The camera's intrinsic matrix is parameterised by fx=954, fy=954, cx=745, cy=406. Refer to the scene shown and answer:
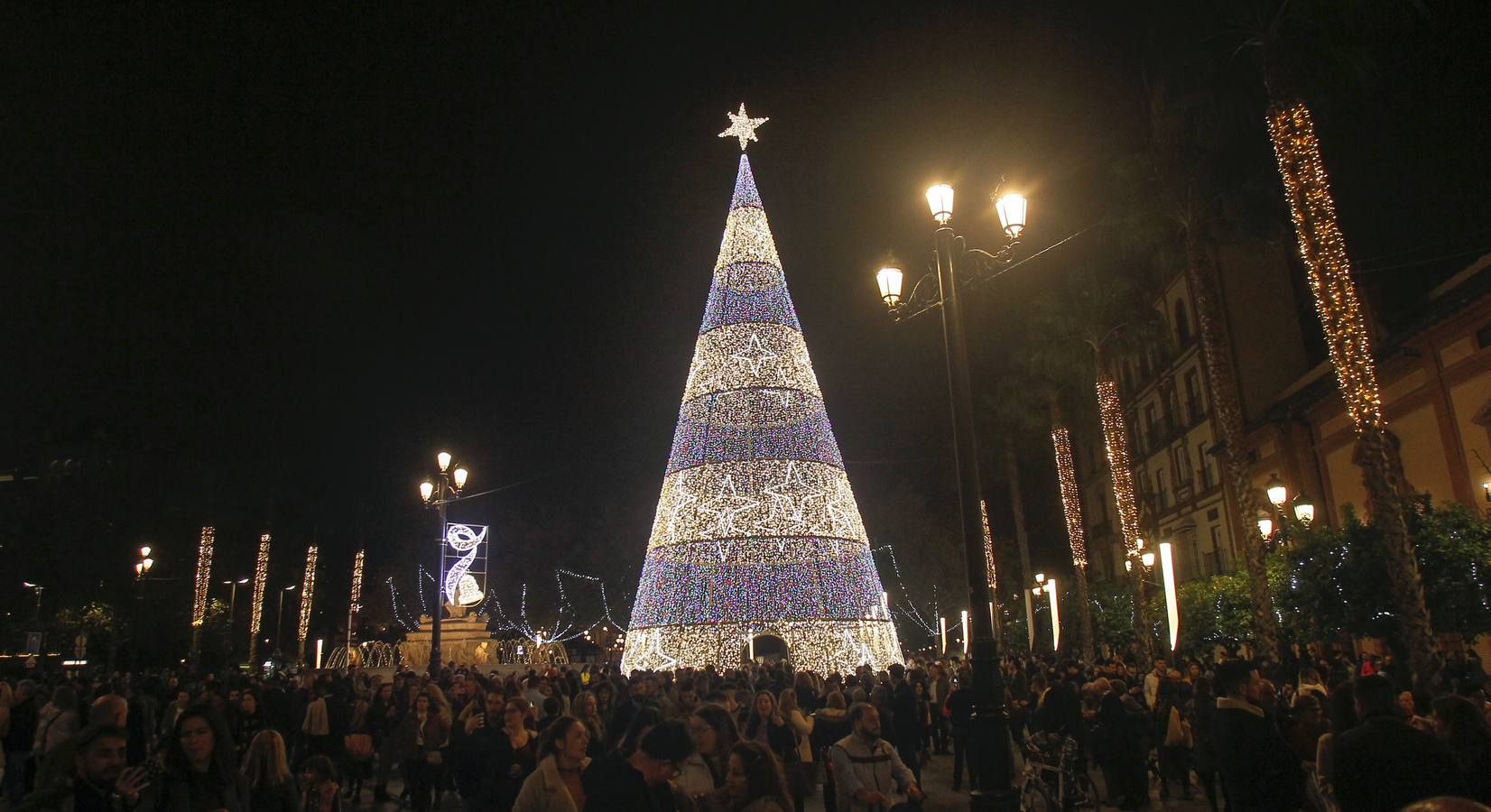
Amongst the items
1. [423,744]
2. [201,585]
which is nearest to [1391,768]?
[423,744]

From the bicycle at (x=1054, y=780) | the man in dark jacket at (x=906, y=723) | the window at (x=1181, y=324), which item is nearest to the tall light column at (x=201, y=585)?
the man in dark jacket at (x=906, y=723)

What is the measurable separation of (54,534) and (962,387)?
158 feet

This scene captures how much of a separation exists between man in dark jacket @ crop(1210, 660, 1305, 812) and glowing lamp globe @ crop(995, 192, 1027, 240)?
5.19 metres

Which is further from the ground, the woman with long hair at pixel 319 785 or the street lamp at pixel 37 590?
the street lamp at pixel 37 590

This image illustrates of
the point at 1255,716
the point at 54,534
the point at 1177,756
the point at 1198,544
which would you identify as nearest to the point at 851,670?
the point at 1177,756

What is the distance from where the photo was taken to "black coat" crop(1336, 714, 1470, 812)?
436cm

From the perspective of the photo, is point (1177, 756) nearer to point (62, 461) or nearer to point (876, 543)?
point (876, 543)

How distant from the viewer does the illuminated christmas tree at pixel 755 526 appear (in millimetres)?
23281

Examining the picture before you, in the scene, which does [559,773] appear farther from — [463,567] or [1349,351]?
[463,567]

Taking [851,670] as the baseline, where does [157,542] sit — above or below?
above

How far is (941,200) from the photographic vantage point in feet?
33.0

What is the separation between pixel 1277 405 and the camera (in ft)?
108

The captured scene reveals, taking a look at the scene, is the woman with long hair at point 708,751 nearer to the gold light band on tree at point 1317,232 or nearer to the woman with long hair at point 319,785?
the woman with long hair at point 319,785

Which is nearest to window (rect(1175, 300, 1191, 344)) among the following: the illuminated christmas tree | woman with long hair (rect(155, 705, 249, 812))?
the illuminated christmas tree
